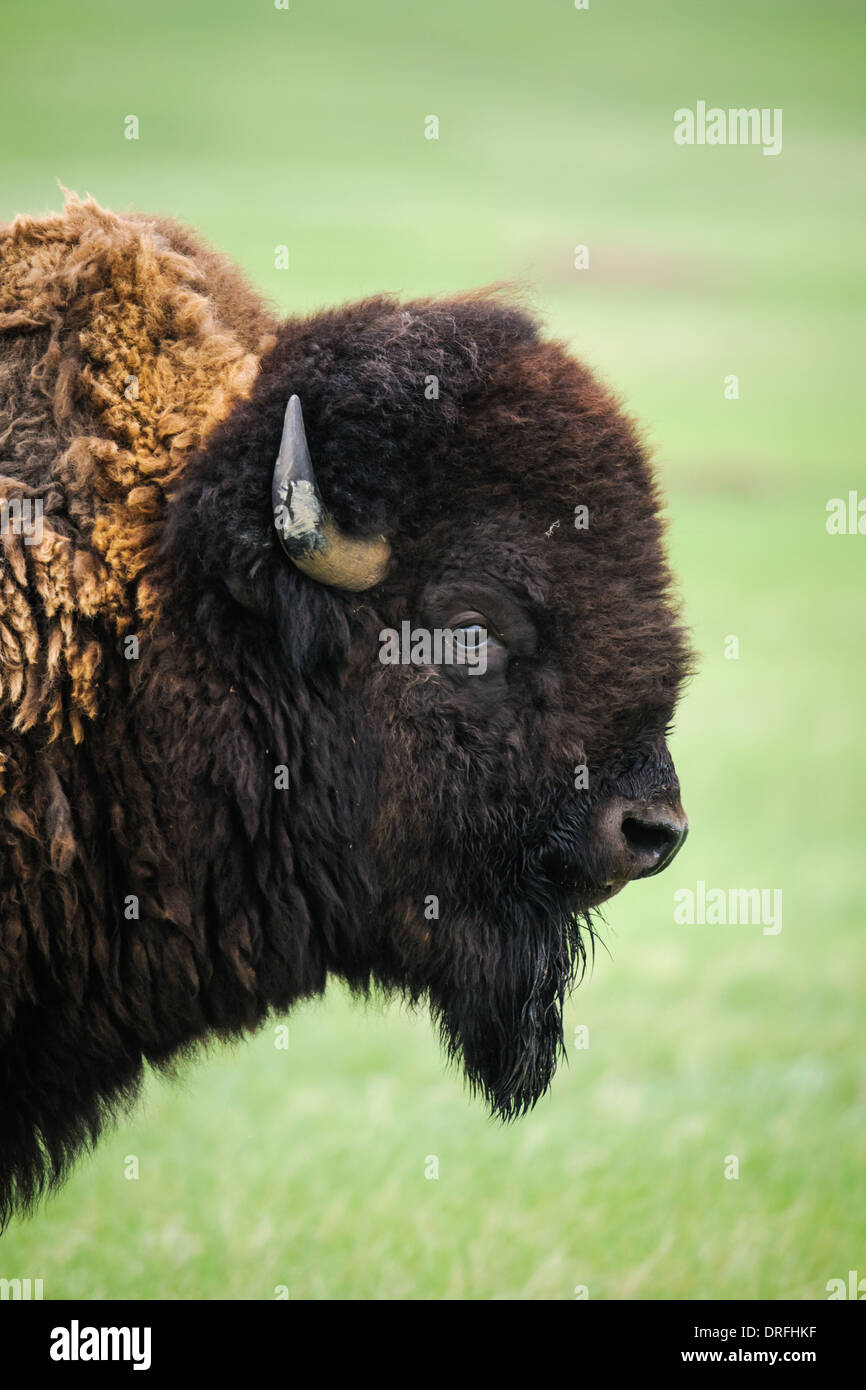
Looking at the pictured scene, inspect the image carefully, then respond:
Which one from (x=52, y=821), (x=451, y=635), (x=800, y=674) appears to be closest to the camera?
(x=52, y=821)

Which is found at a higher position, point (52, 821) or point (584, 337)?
point (584, 337)

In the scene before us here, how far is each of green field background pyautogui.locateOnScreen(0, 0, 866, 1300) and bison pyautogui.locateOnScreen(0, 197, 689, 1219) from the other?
440mm

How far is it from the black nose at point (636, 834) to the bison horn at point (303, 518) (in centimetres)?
96

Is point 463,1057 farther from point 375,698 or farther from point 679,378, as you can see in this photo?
point 679,378

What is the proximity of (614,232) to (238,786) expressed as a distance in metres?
43.2

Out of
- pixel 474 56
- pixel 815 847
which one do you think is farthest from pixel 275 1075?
pixel 474 56

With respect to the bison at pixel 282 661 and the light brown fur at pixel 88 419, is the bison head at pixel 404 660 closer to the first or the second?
the bison at pixel 282 661

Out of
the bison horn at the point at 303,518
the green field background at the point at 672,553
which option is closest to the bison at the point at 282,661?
the bison horn at the point at 303,518

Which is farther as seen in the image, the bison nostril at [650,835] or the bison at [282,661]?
the bison nostril at [650,835]

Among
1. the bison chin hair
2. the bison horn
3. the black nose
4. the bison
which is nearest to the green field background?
the black nose

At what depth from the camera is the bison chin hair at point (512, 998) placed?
4156 mm

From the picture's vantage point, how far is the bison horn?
3729 millimetres

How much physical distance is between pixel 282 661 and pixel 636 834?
1.06m

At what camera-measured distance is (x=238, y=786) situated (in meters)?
3.80
